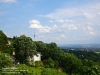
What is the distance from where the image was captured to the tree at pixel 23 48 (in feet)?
180

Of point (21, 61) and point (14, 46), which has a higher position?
point (14, 46)

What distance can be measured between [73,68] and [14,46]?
58.4 ft

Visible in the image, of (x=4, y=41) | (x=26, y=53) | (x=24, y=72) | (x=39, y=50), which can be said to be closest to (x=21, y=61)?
(x=26, y=53)

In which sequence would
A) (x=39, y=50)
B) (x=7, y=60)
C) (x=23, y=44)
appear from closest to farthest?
(x=7, y=60)
(x=23, y=44)
(x=39, y=50)

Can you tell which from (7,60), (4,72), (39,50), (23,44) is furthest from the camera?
(39,50)

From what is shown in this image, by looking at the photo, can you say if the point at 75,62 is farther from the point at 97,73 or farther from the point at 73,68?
the point at 97,73

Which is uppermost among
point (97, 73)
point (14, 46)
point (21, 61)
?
point (14, 46)

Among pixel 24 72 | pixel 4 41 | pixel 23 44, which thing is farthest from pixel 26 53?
pixel 24 72

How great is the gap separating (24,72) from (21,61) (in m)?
27.1

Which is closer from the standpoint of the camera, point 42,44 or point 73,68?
point 73,68

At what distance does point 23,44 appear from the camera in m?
54.8

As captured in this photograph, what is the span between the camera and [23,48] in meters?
54.9

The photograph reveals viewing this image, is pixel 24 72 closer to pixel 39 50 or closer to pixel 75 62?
pixel 75 62

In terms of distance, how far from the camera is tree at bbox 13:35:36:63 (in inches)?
2159
